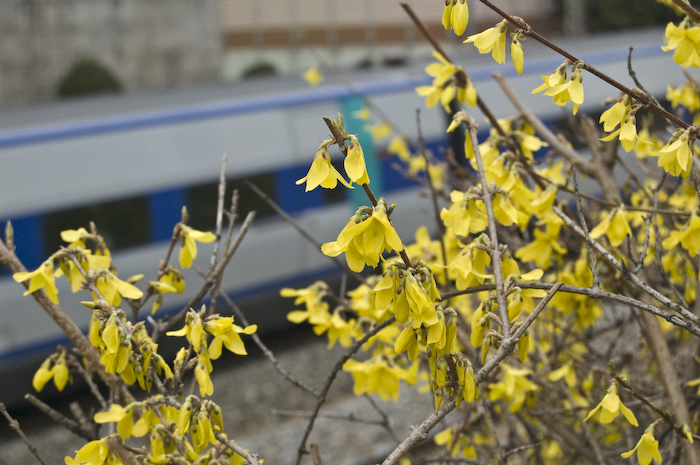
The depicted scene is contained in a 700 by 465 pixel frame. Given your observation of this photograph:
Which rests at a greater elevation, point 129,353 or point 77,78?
point 129,353

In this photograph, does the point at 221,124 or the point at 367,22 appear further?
the point at 367,22

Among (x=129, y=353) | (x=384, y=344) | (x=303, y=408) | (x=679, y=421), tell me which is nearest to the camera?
(x=129, y=353)

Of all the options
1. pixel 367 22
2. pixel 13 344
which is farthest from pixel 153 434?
pixel 367 22

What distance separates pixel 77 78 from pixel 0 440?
45.2 feet

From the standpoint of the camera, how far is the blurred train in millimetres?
5004

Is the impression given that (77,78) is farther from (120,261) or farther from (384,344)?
(384,344)

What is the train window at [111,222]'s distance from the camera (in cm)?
507

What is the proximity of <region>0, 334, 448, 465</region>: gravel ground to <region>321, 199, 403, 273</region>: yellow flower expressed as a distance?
317 centimetres

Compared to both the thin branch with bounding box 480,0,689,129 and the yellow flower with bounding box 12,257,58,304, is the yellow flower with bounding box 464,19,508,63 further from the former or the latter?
the yellow flower with bounding box 12,257,58,304

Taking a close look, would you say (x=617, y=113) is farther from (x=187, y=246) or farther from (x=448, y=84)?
(x=187, y=246)

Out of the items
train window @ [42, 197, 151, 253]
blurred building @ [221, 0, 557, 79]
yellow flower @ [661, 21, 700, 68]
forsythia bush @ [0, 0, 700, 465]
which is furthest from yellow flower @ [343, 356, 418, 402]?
blurred building @ [221, 0, 557, 79]

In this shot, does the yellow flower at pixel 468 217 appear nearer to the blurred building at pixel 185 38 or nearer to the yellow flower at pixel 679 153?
the yellow flower at pixel 679 153

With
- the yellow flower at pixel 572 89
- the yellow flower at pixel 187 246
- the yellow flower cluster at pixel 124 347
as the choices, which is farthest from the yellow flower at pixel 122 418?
the yellow flower at pixel 572 89

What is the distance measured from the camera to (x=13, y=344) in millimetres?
5043
